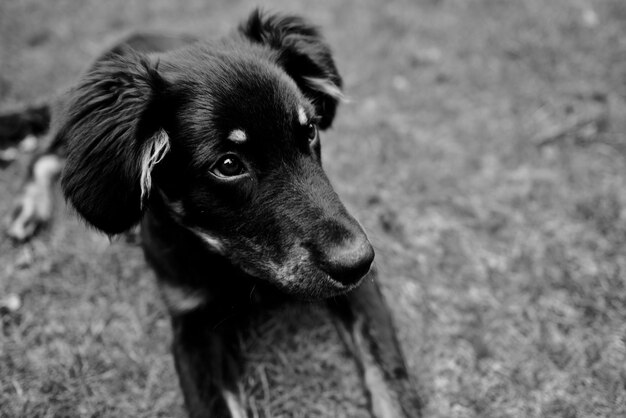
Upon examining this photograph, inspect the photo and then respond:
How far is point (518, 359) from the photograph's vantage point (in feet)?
9.04

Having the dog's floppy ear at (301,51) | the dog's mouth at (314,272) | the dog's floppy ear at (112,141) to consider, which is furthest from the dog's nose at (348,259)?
the dog's floppy ear at (301,51)

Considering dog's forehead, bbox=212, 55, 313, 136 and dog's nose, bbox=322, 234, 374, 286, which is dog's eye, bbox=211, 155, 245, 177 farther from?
dog's nose, bbox=322, 234, 374, 286

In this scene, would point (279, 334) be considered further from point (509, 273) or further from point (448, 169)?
point (448, 169)

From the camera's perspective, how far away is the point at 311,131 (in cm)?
240

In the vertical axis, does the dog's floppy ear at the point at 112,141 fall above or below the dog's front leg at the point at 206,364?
above

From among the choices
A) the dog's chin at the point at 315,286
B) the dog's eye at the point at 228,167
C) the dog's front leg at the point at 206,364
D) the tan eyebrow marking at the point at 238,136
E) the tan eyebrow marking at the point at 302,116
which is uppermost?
the tan eyebrow marking at the point at 302,116

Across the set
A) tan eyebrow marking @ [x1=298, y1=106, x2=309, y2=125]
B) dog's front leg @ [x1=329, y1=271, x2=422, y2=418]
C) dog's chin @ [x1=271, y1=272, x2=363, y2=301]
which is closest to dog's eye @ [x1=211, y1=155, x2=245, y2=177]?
tan eyebrow marking @ [x1=298, y1=106, x2=309, y2=125]

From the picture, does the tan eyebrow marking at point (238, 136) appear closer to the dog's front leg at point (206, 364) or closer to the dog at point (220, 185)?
the dog at point (220, 185)

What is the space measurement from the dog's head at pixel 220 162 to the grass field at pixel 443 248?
93 centimetres

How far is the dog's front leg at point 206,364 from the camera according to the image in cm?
242

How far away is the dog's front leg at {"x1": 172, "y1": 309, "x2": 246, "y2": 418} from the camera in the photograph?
242 cm

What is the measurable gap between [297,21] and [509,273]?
2.03m

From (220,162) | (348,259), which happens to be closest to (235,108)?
(220,162)

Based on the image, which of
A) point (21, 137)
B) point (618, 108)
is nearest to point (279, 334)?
Result: point (21, 137)
